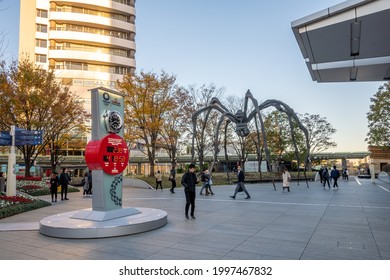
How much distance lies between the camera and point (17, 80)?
21453 mm

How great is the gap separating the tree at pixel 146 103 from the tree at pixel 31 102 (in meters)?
5.41

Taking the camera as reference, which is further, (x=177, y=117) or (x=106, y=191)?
(x=177, y=117)

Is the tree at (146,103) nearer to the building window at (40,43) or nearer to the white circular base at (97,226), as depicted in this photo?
the white circular base at (97,226)

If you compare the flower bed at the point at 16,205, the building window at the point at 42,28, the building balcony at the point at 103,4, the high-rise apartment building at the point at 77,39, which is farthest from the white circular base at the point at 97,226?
the building window at the point at 42,28

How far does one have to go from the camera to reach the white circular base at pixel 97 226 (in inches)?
267

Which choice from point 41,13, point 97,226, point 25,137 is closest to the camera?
point 97,226

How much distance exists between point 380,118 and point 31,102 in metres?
31.5

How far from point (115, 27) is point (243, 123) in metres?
43.1

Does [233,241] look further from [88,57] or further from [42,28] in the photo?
[42,28]

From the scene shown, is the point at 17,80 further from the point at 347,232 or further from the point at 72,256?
the point at 347,232

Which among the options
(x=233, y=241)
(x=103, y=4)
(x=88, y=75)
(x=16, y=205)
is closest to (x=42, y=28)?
(x=103, y=4)

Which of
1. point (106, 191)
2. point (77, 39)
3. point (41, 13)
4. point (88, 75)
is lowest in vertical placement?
point (106, 191)

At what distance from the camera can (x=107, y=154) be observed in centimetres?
823

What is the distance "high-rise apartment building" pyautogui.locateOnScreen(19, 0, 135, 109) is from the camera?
1895 inches
